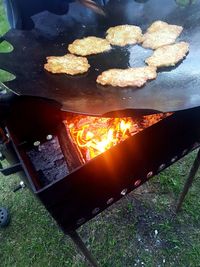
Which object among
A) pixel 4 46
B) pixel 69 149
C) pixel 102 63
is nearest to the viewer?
pixel 69 149

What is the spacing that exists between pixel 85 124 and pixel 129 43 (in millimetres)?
875

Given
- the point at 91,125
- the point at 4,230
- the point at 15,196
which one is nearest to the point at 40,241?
the point at 4,230

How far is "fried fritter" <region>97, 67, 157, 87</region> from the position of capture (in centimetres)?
214

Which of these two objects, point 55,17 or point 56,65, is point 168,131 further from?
point 55,17

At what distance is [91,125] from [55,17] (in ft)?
4.04

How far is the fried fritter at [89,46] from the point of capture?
102 inches

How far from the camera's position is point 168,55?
2408 mm

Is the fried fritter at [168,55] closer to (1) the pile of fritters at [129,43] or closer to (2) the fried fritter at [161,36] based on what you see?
(1) the pile of fritters at [129,43]

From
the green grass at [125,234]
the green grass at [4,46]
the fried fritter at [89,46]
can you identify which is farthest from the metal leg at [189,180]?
the green grass at [4,46]

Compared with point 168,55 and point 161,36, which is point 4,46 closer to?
point 161,36

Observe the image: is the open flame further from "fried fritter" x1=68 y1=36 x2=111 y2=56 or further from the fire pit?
"fried fritter" x1=68 y1=36 x2=111 y2=56

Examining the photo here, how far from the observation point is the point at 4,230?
9.46 ft

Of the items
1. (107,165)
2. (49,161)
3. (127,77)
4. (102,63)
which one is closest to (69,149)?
(49,161)

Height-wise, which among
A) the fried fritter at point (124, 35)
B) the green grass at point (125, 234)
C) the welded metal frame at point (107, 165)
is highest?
the fried fritter at point (124, 35)
